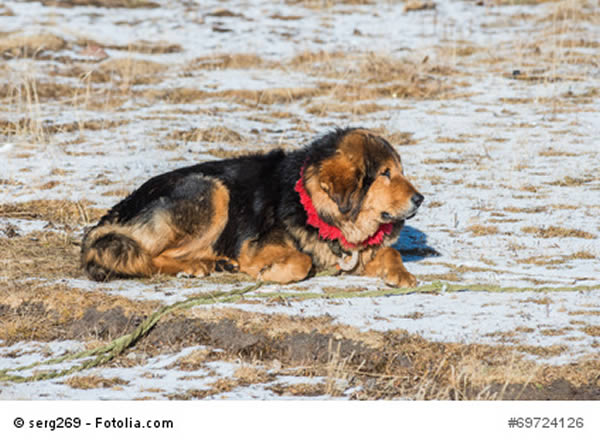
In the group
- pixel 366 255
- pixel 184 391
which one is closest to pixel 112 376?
pixel 184 391

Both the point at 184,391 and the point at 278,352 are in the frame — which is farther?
the point at 278,352

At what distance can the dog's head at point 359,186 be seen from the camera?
217 inches

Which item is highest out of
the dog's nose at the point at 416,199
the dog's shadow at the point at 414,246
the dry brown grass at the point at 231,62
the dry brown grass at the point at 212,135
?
the dry brown grass at the point at 231,62

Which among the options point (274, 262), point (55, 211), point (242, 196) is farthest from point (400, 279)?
point (55, 211)

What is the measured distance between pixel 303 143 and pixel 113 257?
205 inches

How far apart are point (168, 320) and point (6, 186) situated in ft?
15.7

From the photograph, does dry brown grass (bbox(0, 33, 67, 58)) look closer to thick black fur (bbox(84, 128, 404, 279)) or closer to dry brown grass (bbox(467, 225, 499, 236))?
thick black fur (bbox(84, 128, 404, 279))

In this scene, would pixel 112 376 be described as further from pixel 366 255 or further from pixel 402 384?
pixel 366 255

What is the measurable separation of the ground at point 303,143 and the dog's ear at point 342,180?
68 centimetres

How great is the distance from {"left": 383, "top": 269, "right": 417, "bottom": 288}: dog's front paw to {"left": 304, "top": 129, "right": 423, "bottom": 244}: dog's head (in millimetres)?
414

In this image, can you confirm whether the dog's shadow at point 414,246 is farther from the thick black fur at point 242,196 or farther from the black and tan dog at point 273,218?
the thick black fur at point 242,196

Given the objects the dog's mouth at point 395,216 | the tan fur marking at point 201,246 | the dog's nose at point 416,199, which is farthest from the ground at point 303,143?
the dog's nose at point 416,199

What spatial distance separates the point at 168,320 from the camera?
494 cm

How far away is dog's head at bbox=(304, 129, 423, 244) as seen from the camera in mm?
5508
